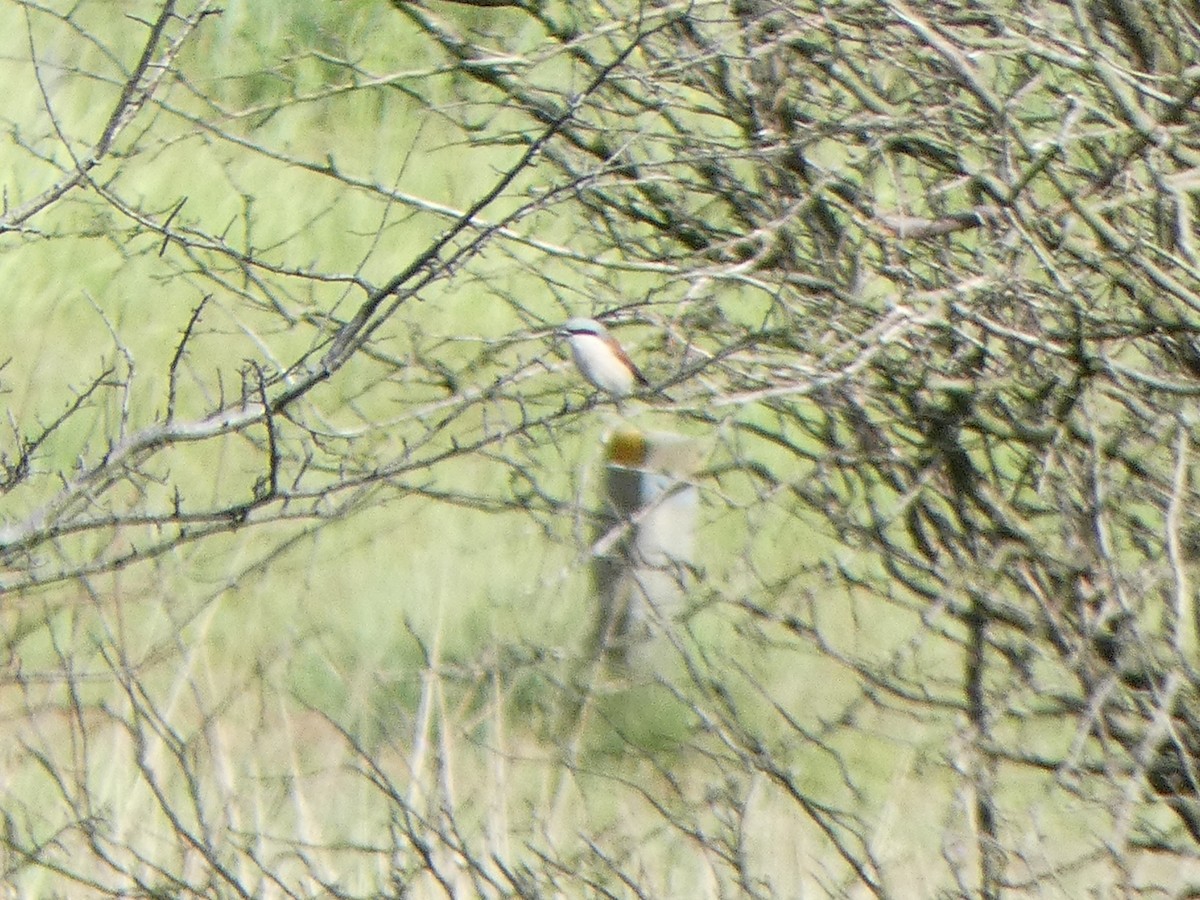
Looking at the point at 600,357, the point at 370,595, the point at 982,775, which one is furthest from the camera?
the point at 370,595

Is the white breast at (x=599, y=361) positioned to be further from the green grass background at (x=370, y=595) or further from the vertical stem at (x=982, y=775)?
the vertical stem at (x=982, y=775)

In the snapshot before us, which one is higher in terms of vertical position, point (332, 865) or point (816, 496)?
point (816, 496)

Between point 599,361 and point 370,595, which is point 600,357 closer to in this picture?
point 599,361

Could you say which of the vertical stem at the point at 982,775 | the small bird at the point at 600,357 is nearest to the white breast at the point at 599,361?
the small bird at the point at 600,357

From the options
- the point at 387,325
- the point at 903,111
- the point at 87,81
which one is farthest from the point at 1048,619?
the point at 87,81

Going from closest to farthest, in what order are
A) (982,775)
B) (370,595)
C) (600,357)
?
(982,775) → (600,357) → (370,595)

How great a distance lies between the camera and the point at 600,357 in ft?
13.6

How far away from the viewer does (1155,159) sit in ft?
9.23

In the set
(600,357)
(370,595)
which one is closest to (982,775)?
(600,357)

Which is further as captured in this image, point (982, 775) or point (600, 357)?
point (600, 357)

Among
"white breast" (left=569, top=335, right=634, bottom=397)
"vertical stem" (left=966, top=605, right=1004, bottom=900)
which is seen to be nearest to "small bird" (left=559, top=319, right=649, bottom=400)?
"white breast" (left=569, top=335, right=634, bottom=397)

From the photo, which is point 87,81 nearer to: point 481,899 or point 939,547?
point 939,547

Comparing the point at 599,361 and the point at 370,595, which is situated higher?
the point at 599,361

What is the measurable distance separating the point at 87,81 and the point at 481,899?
5.84m
